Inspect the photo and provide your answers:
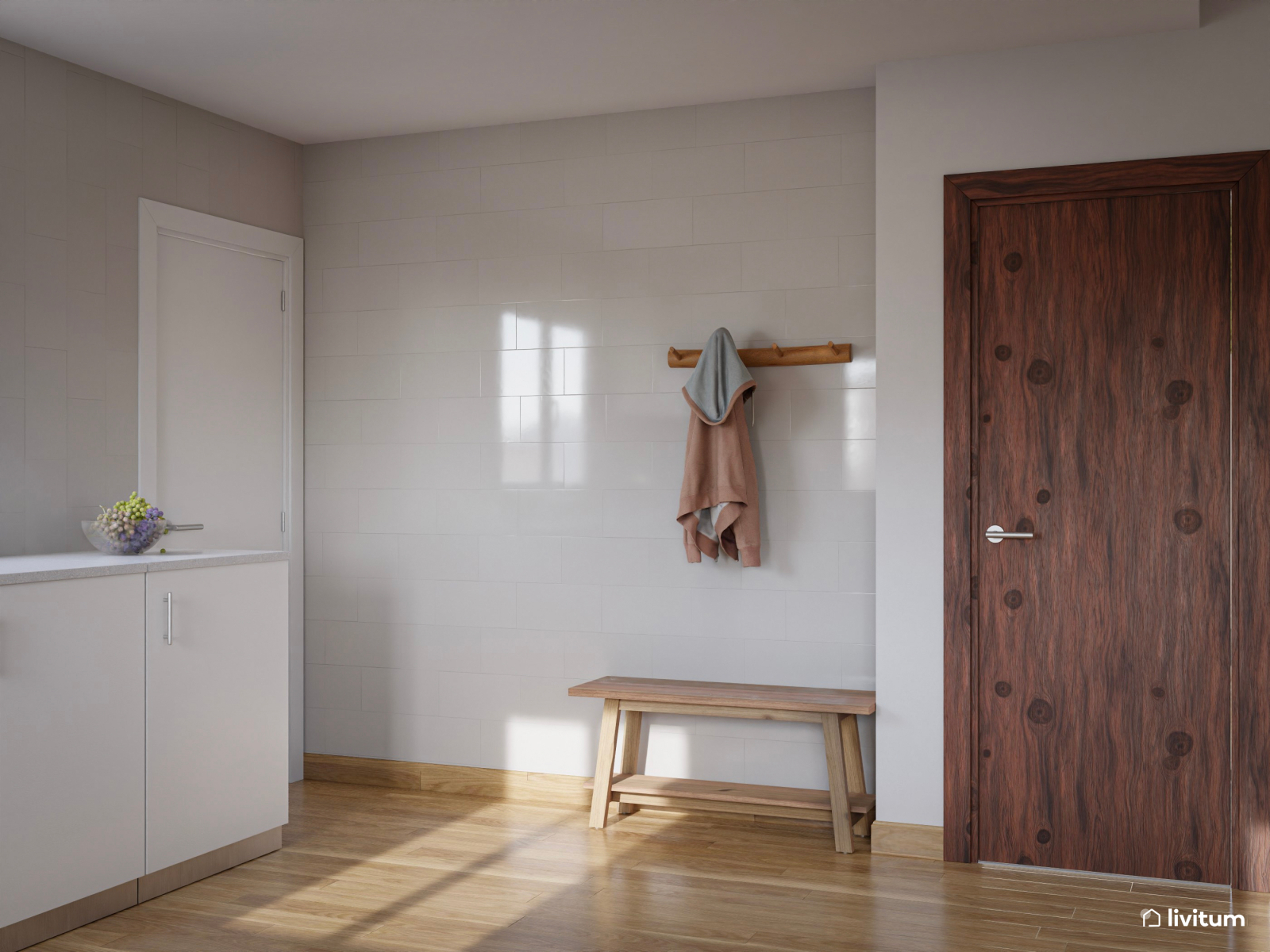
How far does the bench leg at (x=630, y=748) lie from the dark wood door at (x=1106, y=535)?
1.25 m

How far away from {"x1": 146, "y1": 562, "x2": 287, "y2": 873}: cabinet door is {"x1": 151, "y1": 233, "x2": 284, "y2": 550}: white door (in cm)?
73

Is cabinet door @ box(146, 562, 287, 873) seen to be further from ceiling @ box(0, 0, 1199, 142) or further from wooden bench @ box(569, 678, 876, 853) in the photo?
ceiling @ box(0, 0, 1199, 142)

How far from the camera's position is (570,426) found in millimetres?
4258

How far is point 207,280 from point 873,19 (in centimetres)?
257

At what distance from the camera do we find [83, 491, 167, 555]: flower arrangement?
129 inches

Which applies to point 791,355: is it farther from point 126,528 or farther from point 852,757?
point 126,528

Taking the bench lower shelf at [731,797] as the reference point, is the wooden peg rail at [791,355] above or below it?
above

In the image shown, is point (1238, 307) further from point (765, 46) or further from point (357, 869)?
point (357, 869)

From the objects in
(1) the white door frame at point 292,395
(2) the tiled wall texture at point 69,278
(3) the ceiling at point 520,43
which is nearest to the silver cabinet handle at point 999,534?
(3) the ceiling at point 520,43

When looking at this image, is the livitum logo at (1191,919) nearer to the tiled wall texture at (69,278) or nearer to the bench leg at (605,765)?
the bench leg at (605,765)

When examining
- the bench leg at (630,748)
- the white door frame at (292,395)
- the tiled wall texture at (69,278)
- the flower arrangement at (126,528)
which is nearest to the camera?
the flower arrangement at (126,528)

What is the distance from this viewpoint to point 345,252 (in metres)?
4.61

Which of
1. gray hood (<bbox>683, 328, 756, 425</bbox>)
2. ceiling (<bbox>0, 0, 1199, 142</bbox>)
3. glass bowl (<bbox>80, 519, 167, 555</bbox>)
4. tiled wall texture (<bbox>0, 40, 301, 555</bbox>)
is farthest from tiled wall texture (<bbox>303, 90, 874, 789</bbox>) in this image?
glass bowl (<bbox>80, 519, 167, 555</bbox>)

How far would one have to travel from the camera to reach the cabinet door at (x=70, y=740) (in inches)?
107
